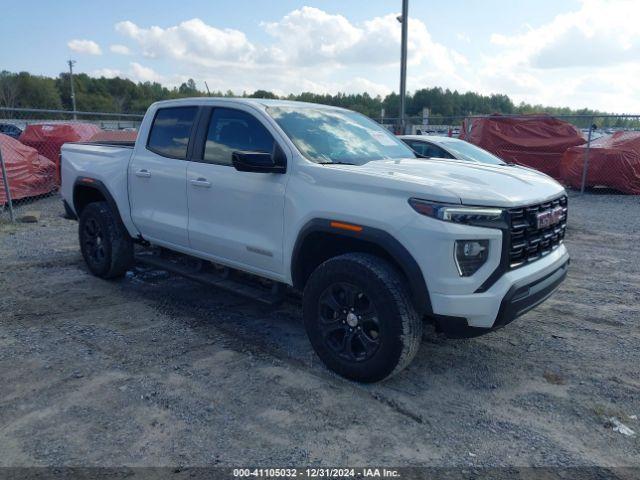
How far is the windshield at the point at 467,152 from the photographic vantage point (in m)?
8.73

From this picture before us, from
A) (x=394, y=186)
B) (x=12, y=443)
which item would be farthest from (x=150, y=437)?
(x=394, y=186)

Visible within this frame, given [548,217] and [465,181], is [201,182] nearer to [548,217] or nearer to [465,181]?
[465,181]

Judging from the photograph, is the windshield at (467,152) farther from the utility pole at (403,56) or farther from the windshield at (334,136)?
the utility pole at (403,56)

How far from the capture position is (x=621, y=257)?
7305 millimetres

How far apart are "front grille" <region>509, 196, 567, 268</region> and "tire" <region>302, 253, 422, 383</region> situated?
2.43ft

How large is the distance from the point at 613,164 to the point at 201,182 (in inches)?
487

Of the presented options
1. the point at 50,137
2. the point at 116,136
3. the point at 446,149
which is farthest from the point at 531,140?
the point at 50,137

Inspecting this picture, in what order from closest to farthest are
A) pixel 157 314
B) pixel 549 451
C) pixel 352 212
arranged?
pixel 549 451
pixel 352 212
pixel 157 314

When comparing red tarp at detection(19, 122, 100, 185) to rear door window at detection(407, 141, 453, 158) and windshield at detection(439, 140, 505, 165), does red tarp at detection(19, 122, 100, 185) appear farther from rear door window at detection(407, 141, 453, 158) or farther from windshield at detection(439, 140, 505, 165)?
windshield at detection(439, 140, 505, 165)

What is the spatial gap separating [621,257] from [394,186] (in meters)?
5.46

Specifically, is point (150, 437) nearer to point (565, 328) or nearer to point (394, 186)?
point (394, 186)

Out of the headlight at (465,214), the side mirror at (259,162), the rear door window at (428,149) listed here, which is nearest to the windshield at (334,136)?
the side mirror at (259,162)

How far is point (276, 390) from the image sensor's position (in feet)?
11.8

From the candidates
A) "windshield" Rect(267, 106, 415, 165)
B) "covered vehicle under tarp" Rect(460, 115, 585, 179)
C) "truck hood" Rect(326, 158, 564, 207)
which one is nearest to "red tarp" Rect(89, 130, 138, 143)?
"windshield" Rect(267, 106, 415, 165)
